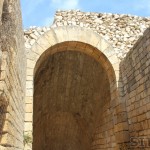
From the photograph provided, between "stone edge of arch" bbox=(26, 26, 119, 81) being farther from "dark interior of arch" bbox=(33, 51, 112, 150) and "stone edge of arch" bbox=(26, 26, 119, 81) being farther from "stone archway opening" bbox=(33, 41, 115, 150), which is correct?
"dark interior of arch" bbox=(33, 51, 112, 150)

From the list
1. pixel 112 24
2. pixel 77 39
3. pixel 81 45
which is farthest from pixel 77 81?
pixel 112 24

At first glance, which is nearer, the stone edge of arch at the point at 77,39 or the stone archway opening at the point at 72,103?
the stone edge of arch at the point at 77,39

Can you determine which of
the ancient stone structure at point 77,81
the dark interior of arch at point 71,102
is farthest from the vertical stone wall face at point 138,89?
the dark interior of arch at point 71,102

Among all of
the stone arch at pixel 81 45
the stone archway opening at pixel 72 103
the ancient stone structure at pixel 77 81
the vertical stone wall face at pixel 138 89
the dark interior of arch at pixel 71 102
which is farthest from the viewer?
the dark interior of arch at pixel 71 102

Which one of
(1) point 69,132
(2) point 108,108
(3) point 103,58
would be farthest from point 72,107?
(3) point 103,58

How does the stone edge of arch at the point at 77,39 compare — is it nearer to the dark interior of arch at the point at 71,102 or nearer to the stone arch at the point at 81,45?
the stone arch at the point at 81,45

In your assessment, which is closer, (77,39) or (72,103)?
(77,39)

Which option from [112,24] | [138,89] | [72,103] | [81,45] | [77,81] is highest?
[112,24]

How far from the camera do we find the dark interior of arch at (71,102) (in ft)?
30.4

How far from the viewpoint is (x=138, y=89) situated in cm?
562

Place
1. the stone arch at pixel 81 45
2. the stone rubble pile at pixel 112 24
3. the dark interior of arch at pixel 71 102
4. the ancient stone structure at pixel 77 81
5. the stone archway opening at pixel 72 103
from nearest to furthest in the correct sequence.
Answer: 1. the ancient stone structure at pixel 77 81
2. the stone arch at pixel 81 45
3. the stone rubble pile at pixel 112 24
4. the stone archway opening at pixel 72 103
5. the dark interior of arch at pixel 71 102

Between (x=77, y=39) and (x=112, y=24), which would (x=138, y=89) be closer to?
(x=77, y=39)

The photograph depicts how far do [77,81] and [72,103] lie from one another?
140 cm

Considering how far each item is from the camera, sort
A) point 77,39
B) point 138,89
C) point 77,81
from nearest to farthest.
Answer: point 138,89, point 77,39, point 77,81
